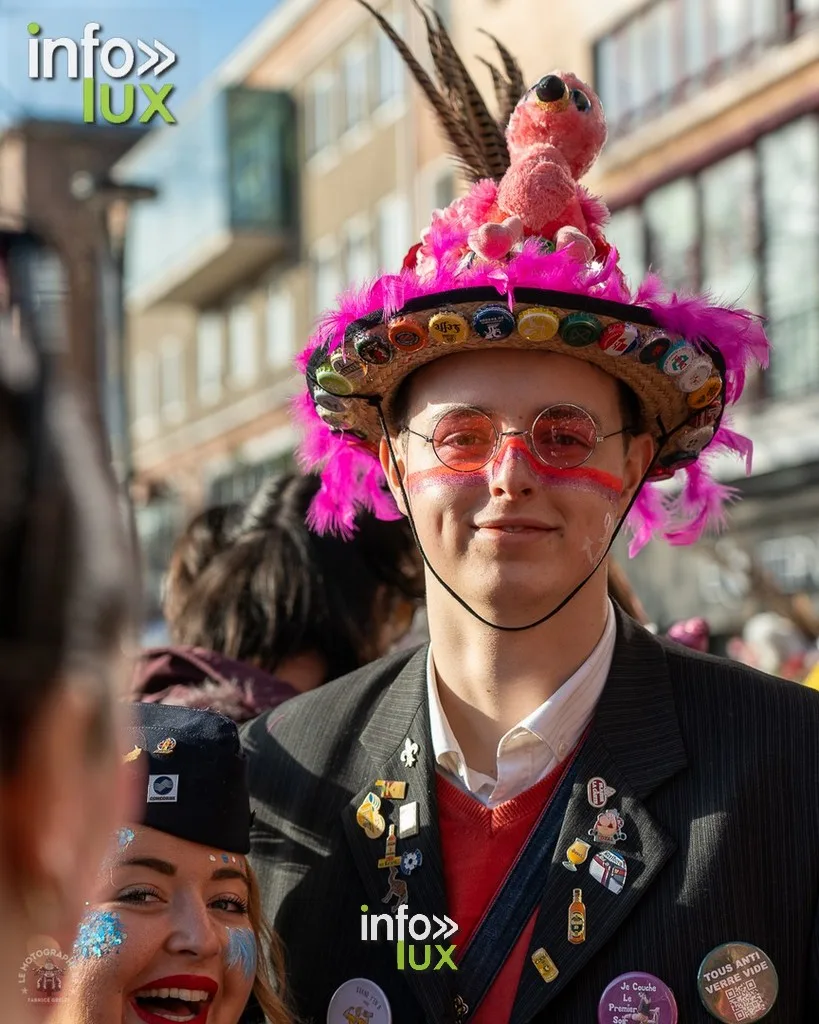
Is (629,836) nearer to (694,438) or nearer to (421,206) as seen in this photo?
(694,438)

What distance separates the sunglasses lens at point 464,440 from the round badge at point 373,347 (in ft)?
0.54

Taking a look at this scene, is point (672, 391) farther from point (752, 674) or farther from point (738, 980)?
point (738, 980)

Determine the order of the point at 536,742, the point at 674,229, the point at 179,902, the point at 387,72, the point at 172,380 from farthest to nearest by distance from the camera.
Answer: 1. the point at 172,380
2. the point at 387,72
3. the point at 674,229
4. the point at 536,742
5. the point at 179,902

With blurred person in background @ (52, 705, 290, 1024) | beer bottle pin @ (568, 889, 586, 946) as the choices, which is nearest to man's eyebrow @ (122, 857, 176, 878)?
blurred person in background @ (52, 705, 290, 1024)

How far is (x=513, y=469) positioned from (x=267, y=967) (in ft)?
2.83

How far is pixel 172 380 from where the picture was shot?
3353cm

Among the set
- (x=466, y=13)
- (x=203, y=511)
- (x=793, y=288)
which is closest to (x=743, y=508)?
(x=793, y=288)

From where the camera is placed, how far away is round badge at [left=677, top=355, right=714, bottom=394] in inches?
110

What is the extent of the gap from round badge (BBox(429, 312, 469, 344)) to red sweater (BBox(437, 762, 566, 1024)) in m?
0.70

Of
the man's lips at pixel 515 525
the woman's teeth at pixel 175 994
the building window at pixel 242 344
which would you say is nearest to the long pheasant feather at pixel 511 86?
the man's lips at pixel 515 525

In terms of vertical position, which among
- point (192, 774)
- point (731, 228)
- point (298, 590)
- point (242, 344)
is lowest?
point (192, 774)

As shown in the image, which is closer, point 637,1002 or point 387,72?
point 637,1002

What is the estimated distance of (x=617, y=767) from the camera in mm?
2584

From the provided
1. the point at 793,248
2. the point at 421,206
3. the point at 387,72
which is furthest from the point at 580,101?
the point at 387,72
